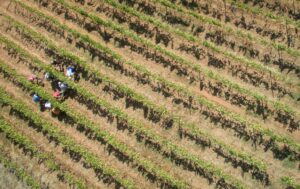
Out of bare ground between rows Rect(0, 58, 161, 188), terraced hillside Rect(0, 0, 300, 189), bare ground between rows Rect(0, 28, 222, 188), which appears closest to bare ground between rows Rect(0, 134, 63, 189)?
terraced hillside Rect(0, 0, 300, 189)

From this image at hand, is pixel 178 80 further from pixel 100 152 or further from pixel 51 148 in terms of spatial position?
pixel 51 148

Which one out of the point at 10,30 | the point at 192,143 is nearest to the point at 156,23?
the point at 192,143

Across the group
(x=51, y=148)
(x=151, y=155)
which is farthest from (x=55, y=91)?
(x=151, y=155)

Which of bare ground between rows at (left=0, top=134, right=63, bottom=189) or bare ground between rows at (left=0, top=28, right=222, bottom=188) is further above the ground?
bare ground between rows at (left=0, top=28, right=222, bottom=188)

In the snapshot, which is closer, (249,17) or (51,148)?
(249,17)

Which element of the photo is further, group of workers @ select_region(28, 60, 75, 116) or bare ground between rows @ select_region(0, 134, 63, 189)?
group of workers @ select_region(28, 60, 75, 116)

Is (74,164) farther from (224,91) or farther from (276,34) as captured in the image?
(276,34)

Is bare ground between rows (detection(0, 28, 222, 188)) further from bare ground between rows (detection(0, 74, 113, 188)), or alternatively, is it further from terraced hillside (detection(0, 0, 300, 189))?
bare ground between rows (detection(0, 74, 113, 188))

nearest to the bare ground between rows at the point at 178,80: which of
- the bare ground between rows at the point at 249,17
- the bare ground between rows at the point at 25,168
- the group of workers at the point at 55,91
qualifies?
the group of workers at the point at 55,91

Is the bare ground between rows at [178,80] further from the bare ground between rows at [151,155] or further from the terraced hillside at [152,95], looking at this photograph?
the bare ground between rows at [151,155]
